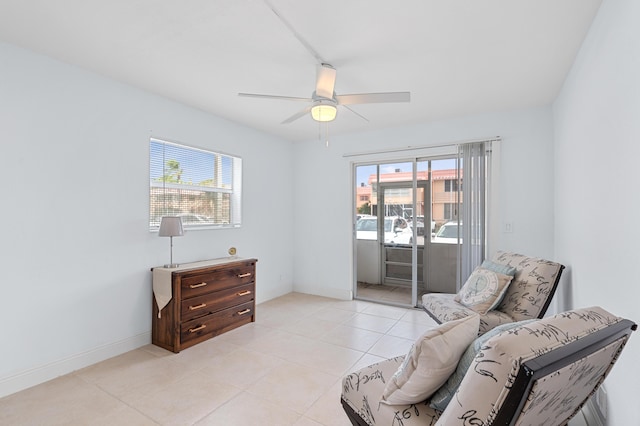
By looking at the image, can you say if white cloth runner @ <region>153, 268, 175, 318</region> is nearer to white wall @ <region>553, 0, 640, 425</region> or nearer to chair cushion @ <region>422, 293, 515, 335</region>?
chair cushion @ <region>422, 293, 515, 335</region>

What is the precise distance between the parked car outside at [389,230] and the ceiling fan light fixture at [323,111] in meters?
2.56

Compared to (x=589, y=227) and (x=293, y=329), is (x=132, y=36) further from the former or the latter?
(x=589, y=227)

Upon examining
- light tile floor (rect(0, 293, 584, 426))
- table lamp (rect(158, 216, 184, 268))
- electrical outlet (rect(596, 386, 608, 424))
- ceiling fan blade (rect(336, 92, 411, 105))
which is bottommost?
light tile floor (rect(0, 293, 584, 426))

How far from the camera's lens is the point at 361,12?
74.7 inches

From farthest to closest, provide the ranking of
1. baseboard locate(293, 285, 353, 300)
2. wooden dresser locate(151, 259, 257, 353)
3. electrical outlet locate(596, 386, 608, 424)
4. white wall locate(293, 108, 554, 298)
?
baseboard locate(293, 285, 353, 300)
white wall locate(293, 108, 554, 298)
wooden dresser locate(151, 259, 257, 353)
electrical outlet locate(596, 386, 608, 424)

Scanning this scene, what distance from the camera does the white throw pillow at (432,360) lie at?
3.86ft

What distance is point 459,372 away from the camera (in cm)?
121

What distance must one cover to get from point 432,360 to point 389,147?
12.0ft

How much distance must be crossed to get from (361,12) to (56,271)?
9.95ft

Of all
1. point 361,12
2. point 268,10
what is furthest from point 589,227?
point 268,10

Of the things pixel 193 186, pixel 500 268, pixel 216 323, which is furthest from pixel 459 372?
pixel 193 186

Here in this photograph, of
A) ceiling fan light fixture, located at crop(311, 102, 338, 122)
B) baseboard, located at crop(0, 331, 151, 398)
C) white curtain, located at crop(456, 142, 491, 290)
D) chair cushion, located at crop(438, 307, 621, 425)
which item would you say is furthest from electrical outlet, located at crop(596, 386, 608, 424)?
baseboard, located at crop(0, 331, 151, 398)

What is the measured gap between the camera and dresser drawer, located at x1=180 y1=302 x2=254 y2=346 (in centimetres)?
304

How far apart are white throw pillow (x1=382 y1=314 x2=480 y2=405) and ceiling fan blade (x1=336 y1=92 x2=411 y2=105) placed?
5.48 ft
